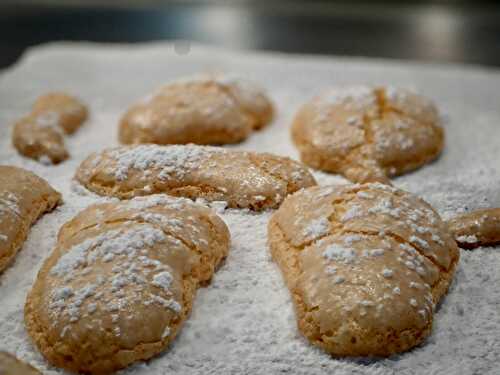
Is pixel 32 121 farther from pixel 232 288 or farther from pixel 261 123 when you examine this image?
pixel 232 288

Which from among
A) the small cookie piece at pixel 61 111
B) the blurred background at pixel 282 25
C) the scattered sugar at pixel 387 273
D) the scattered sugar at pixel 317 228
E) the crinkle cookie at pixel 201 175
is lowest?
the blurred background at pixel 282 25

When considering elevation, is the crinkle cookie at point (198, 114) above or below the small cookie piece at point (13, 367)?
below

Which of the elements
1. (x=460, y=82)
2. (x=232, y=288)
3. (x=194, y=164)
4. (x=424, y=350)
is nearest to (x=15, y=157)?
(x=194, y=164)

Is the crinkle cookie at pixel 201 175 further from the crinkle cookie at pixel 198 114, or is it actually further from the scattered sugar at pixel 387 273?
the scattered sugar at pixel 387 273

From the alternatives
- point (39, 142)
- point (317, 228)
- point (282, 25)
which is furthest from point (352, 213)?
point (282, 25)

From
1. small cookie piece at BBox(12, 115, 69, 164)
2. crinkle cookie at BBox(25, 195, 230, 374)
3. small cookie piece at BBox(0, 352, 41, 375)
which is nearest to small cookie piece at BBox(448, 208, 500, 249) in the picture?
crinkle cookie at BBox(25, 195, 230, 374)

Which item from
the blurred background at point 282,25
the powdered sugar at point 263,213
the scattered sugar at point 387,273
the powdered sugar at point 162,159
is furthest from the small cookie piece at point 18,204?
the blurred background at point 282,25

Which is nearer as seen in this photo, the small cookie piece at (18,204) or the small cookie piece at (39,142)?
the small cookie piece at (18,204)
